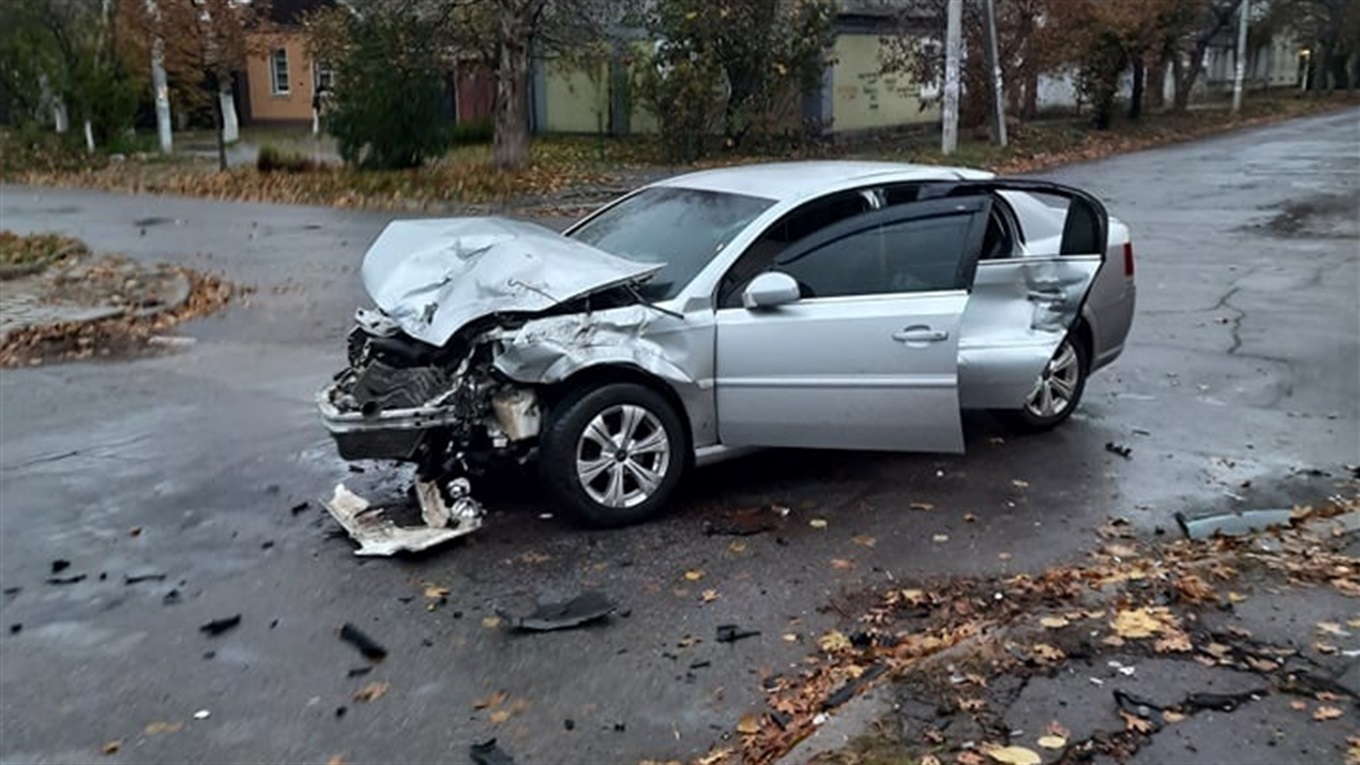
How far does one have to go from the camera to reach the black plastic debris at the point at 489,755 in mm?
4059

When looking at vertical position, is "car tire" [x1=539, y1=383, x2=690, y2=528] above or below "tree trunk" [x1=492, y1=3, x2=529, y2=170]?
below

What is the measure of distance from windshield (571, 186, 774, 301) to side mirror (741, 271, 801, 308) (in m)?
A: 0.32

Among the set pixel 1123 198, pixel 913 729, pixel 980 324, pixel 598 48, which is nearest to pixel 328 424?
pixel 913 729

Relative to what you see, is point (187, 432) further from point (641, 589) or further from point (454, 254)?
point (641, 589)

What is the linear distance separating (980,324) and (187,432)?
4.90 metres

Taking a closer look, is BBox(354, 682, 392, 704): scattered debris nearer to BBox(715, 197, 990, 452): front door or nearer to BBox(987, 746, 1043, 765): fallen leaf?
BBox(987, 746, 1043, 765): fallen leaf

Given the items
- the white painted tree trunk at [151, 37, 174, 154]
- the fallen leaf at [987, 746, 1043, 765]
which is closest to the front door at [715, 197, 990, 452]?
the fallen leaf at [987, 746, 1043, 765]

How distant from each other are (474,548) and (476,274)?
4.26 ft

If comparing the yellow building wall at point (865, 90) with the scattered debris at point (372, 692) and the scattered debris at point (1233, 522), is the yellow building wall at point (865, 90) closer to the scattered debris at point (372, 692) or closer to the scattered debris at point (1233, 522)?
the scattered debris at point (1233, 522)

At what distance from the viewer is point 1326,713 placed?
4.07m

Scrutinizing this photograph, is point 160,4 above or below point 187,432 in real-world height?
above

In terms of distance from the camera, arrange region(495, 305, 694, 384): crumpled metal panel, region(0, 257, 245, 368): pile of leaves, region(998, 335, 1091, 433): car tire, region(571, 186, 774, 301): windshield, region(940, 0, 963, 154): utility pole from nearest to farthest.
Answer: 1. region(495, 305, 694, 384): crumpled metal panel
2. region(571, 186, 774, 301): windshield
3. region(998, 335, 1091, 433): car tire
4. region(0, 257, 245, 368): pile of leaves
5. region(940, 0, 963, 154): utility pole

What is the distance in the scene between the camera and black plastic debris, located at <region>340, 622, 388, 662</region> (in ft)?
15.8

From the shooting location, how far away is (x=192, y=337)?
1116 cm
